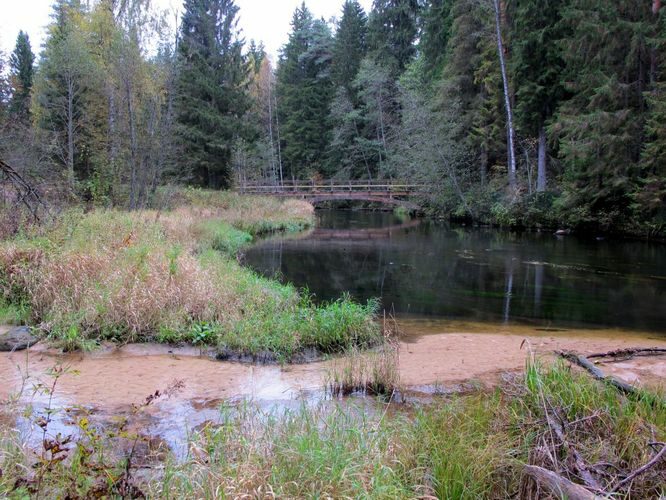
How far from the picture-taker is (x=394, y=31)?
40.3m

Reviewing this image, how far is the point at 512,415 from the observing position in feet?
11.8

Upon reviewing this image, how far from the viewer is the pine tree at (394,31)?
39.5m

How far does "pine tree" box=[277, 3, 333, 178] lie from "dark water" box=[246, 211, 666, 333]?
24586 mm

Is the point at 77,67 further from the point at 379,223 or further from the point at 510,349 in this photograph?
the point at 510,349

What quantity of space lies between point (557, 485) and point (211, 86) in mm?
33449

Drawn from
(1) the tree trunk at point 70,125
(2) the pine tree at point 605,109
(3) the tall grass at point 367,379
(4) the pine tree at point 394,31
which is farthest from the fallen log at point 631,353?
(4) the pine tree at point 394,31

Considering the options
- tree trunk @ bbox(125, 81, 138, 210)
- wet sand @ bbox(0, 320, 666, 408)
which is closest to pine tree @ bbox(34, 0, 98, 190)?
tree trunk @ bbox(125, 81, 138, 210)

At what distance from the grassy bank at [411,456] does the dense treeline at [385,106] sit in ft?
35.1

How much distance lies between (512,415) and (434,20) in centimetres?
3484

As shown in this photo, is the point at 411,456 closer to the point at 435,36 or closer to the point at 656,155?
the point at 656,155

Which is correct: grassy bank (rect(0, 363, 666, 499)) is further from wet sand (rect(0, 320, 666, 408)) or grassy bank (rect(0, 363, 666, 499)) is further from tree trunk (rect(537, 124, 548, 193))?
tree trunk (rect(537, 124, 548, 193))

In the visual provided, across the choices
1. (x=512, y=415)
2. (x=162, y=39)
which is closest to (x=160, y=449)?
(x=512, y=415)

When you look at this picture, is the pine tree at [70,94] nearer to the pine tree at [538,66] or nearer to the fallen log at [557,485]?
the pine tree at [538,66]

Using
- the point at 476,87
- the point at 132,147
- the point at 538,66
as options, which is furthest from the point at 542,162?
the point at 132,147
